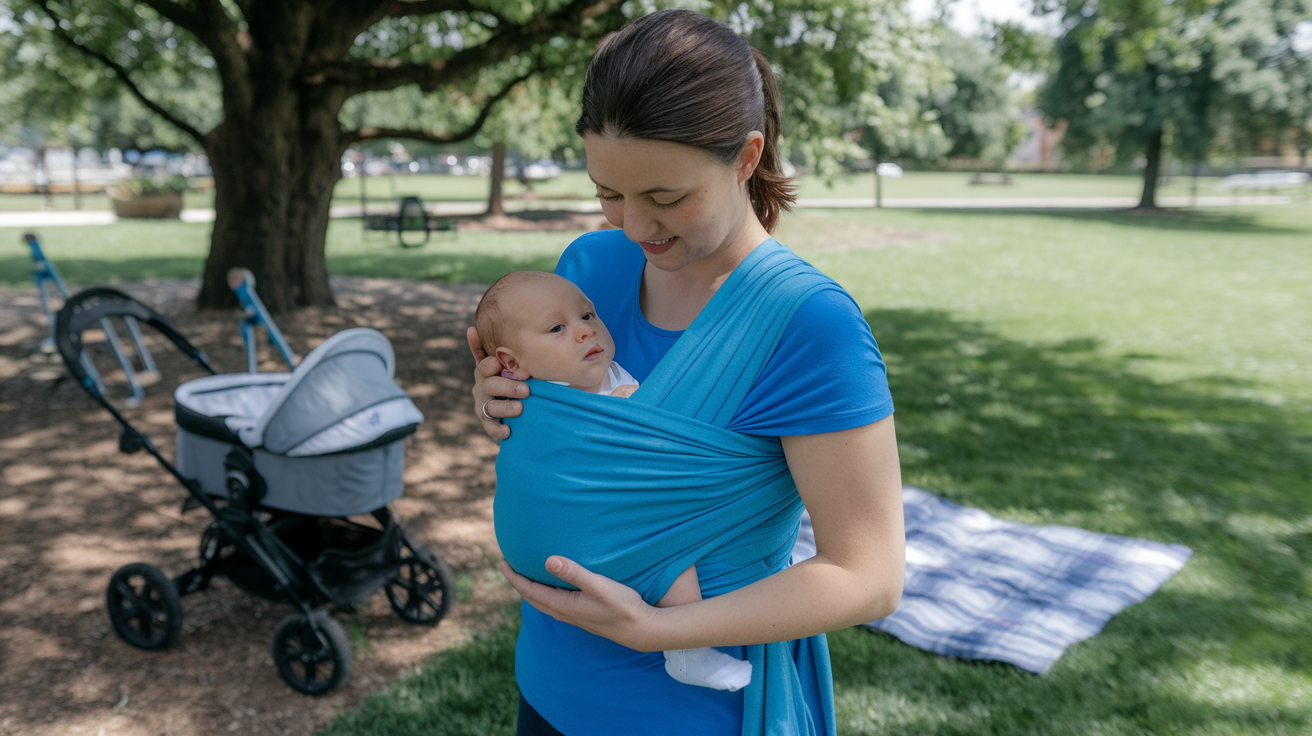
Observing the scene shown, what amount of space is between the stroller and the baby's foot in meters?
2.43

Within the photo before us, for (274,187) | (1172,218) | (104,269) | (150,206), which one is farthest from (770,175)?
(1172,218)

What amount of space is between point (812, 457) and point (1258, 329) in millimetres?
11183

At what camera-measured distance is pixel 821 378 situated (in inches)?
41.7

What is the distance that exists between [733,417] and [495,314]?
0.49 m

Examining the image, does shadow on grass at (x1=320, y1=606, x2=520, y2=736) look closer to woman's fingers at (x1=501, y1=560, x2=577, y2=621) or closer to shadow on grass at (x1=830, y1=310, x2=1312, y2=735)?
shadow on grass at (x1=830, y1=310, x2=1312, y2=735)

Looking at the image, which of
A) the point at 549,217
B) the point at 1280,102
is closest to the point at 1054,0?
the point at 549,217

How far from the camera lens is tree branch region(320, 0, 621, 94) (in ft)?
25.4

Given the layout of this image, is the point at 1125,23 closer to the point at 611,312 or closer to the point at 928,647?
the point at 928,647

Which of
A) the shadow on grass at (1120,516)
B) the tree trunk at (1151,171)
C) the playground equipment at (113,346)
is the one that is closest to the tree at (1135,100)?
the tree trunk at (1151,171)

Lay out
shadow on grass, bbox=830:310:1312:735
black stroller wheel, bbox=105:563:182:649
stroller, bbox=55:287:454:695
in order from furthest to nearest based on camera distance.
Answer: black stroller wheel, bbox=105:563:182:649 < stroller, bbox=55:287:454:695 < shadow on grass, bbox=830:310:1312:735

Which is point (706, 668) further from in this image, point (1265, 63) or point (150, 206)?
point (1265, 63)

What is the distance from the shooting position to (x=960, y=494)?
517 cm

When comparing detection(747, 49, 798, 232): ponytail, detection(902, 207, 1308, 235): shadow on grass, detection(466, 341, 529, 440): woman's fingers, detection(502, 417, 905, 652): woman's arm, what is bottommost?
detection(502, 417, 905, 652): woman's arm

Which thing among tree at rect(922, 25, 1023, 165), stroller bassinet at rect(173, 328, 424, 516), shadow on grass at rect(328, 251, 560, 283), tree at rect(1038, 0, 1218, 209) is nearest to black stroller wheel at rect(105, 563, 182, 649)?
stroller bassinet at rect(173, 328, 424, 516)
